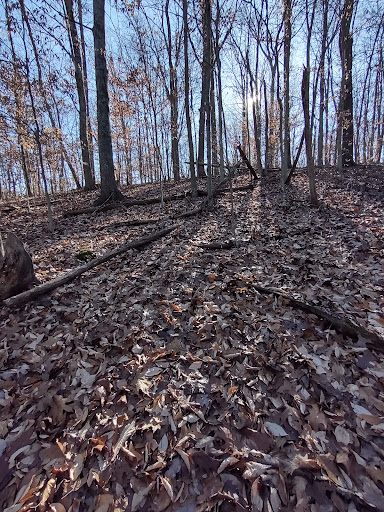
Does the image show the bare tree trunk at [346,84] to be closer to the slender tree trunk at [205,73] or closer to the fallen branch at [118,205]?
the slender tree trunk at [205,73]

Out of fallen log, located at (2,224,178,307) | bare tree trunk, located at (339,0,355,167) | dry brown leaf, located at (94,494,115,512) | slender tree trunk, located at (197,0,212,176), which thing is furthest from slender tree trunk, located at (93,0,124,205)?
bare tree trunk, located at (339,0,355,167)

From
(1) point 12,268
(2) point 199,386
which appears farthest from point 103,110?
(2) point 199,386

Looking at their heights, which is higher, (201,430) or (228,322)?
(228,322)

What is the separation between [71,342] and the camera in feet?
10.4

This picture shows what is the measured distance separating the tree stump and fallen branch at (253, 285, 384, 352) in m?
3.77

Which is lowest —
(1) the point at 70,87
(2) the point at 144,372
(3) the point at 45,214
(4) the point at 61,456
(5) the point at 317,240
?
(4) the point at 61,456

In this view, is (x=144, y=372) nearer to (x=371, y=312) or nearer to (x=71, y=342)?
(x=71, y=342)

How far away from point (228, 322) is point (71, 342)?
1.94 metres

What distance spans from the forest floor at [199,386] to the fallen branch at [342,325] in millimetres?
52

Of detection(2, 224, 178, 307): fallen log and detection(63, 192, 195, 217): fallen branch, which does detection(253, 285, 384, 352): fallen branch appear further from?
detection(63, 192, 195, 217): fallen branch

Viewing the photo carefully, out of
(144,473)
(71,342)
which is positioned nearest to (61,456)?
(144,473)

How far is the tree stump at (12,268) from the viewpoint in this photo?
3.67m

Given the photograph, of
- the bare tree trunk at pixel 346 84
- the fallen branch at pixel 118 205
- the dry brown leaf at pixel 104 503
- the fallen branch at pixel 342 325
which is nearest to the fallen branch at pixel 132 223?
the fallen branch at pixel 118 205

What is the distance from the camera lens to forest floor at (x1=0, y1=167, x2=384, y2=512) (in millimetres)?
1778
